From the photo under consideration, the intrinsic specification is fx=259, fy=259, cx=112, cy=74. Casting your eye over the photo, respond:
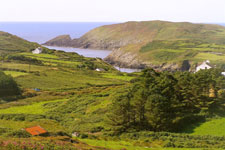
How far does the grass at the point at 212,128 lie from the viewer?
3143 centimetres

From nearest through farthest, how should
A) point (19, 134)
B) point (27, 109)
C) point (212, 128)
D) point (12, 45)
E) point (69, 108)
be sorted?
point (19, 134) → point (212, 128) → point (27, 109) → point (69, 108) → point (12, 45)

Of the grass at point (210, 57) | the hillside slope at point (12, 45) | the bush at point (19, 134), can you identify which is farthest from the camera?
the hillside slope at point (12, 45)

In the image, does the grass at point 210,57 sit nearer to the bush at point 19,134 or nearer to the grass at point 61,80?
the grass at point 61,80

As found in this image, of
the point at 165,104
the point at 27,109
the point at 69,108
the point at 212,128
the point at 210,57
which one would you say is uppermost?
the point at 210,57

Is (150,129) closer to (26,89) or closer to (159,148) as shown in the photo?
(159,148)

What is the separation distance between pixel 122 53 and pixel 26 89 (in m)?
112

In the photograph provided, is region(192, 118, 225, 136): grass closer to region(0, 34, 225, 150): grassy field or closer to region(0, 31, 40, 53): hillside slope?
region(0, 34, 225, 150): grassy field

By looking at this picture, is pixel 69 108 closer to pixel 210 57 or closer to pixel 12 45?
pixel 210 57

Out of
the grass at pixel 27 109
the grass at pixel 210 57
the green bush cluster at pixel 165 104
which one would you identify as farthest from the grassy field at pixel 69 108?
the grass at pixel 210 57

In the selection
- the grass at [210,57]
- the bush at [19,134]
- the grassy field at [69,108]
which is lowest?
the grassy field at [69,108]

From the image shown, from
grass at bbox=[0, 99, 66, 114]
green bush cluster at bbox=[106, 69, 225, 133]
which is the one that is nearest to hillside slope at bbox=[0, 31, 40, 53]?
grass at bbox=[0, 99, 66, 114]

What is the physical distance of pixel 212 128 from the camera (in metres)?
32.8

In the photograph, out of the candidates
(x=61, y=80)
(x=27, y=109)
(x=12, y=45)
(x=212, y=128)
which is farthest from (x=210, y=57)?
(x=27, y=109)

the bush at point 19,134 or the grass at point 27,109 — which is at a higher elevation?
the bush at point 19,134
